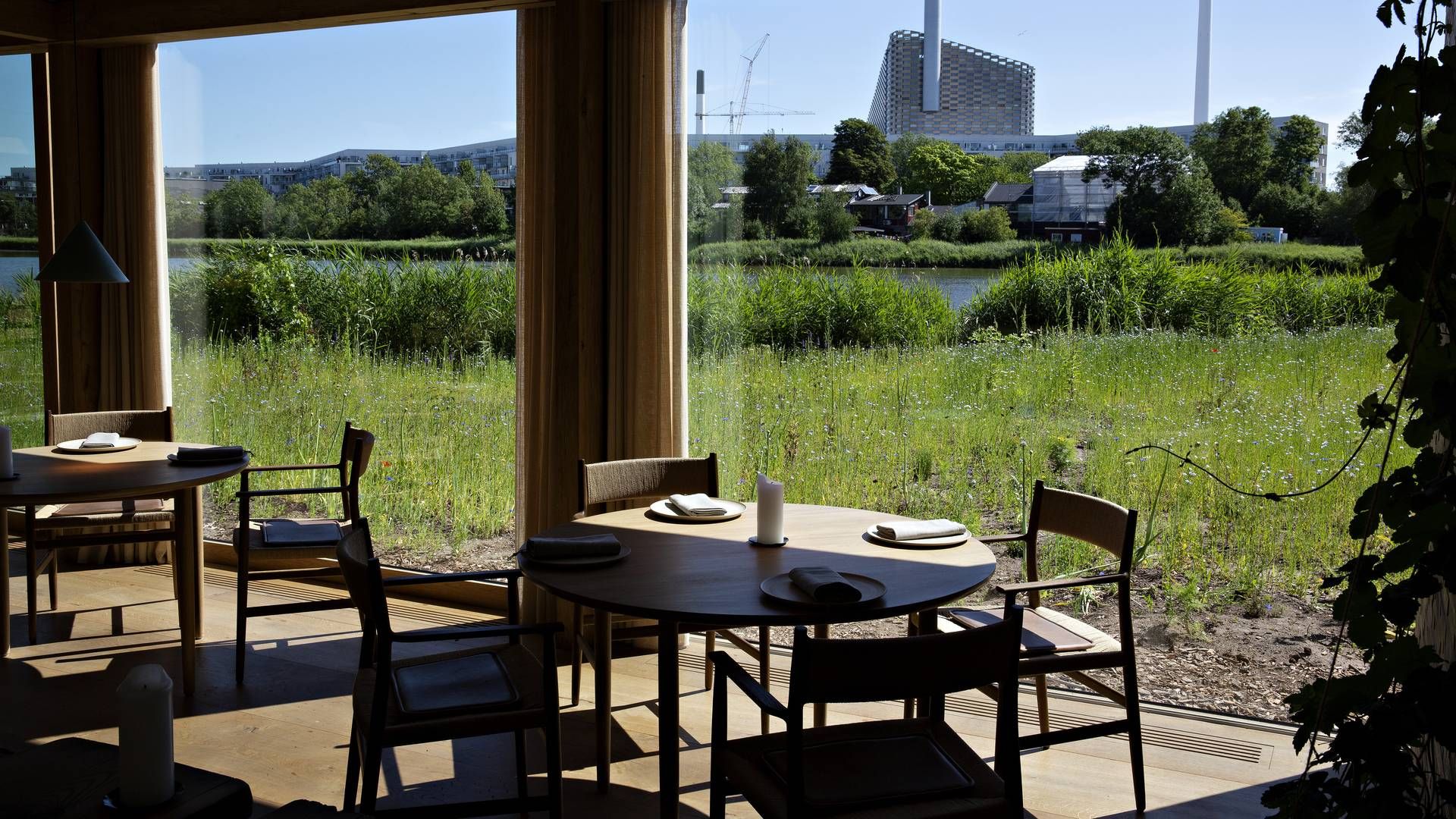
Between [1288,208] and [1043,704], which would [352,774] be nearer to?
[1043,704]

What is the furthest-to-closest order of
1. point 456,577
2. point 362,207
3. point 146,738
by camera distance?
point 362,207, point 456,577, point 146,738

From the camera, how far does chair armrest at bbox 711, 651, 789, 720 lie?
6.29ft

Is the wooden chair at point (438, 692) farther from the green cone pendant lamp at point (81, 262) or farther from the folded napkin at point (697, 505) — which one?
the green cone pendant lamp at point (81, 262)

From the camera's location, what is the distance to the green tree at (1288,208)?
3.62 meters

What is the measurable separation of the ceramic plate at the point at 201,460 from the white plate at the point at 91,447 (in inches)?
13.3

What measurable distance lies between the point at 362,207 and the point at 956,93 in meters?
2.59

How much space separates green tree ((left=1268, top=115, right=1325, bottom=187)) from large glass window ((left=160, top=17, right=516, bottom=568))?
2.78 meters

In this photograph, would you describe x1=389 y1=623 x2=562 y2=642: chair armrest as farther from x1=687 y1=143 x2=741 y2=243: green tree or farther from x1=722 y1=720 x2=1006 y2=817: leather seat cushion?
x1=687 y1=143 x2=741 y2=243: green tree

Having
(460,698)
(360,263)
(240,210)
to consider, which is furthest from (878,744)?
(240,210)

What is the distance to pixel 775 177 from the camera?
408cm

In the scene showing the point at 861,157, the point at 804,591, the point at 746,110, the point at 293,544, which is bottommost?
the point at 293,544

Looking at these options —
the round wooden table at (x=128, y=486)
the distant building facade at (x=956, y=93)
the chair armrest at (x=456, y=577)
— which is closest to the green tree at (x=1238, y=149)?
the distant building facade at (x=956, y=93)

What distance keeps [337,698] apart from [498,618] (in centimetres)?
82

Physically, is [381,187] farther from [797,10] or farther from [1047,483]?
[1047,483]
